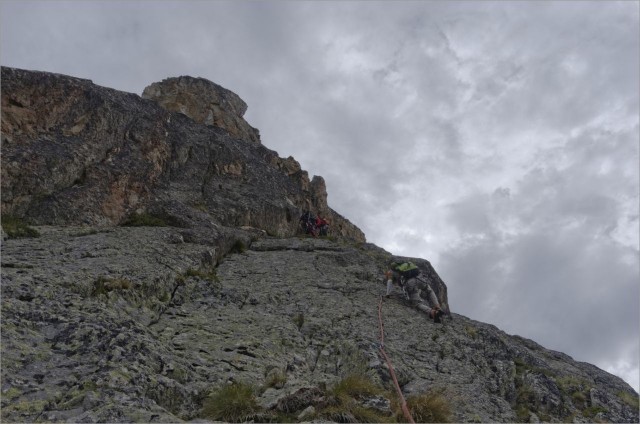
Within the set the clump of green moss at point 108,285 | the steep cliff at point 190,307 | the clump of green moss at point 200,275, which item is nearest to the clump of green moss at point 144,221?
the steep cliff at point 190,307

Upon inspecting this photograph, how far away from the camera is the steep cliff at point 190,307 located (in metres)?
11.0

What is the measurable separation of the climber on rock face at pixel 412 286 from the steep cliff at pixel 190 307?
2.96 ft

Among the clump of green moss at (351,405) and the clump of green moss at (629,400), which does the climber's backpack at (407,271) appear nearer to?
the clump of green moss at (629,400)

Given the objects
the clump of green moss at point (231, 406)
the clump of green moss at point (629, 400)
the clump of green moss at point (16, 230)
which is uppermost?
the clump of green moss at point (629, 400)

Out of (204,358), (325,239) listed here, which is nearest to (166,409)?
(204,358)

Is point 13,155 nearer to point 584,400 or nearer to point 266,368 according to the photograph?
point 266,368

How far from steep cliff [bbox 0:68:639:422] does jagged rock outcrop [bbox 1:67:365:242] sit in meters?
0.12

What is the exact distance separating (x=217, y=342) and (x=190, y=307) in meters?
3.74

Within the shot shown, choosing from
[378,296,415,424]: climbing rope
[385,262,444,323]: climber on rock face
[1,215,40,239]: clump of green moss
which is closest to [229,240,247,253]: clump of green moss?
[385,262,444,323]: climber on rock face

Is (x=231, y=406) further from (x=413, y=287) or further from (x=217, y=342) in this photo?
(x=413, y=287)

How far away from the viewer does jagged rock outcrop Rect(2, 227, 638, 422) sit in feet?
35.1

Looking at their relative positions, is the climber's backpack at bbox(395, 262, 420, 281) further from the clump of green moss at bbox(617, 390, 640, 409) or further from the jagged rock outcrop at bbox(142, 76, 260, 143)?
the jagged rock outcrop at bbox(142, 76, 260, 143)

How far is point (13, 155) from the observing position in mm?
27656

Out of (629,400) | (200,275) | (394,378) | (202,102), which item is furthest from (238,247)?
(202,102)
